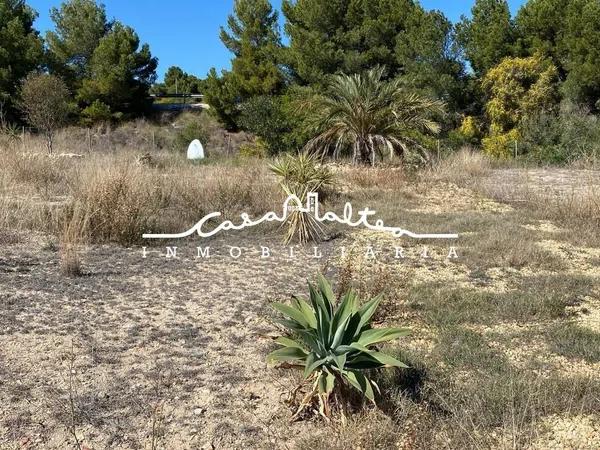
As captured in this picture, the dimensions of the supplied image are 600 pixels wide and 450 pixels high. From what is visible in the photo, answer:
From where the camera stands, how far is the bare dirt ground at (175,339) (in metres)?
2.38

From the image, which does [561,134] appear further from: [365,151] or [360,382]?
[360,382]

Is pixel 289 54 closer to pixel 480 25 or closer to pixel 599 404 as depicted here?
pixel 480 25

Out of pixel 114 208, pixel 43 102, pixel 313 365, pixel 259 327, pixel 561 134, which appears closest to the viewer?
pixel 313 365

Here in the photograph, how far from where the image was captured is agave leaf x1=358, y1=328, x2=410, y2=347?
8.00 ft

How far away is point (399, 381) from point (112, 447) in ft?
4.43

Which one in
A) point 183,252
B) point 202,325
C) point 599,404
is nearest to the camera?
point 599,404

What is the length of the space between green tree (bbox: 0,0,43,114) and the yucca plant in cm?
1828

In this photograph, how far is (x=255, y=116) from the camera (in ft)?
65.3

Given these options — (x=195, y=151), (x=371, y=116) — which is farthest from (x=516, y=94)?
(x=195, y=151)

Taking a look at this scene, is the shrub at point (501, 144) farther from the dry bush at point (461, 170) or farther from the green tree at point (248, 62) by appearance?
the green tree at point (248, 62)

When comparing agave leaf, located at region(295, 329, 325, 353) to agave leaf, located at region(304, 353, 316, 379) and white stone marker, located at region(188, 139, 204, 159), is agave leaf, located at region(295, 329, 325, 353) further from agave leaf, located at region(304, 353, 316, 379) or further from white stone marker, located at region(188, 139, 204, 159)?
white stone marker, located at region(188, 139, 204, 159)

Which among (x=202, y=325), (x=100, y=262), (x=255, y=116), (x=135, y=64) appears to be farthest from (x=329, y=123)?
(x=135, y=64)

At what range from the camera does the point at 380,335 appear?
249 cm

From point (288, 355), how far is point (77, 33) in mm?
29046
